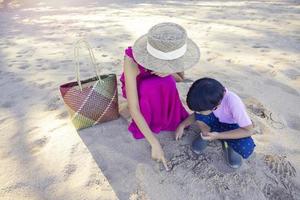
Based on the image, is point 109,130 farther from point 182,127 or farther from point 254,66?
point 254,66

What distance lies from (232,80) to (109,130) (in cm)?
129

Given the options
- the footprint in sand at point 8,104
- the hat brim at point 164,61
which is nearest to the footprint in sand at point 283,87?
the hat brim at point 164,61

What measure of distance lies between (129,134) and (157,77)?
1.36 ft

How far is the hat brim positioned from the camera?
168 cm

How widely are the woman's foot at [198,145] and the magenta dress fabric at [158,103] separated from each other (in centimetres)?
19

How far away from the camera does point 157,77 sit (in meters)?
1.93

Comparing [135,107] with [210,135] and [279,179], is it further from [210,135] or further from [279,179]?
[279,179]

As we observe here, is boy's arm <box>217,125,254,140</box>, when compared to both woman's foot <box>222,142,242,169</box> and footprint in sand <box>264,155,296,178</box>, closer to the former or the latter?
woman's foot <box>222,142,242,169</box>

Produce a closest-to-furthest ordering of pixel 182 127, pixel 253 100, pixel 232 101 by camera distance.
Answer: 1. pixel 232 101
2. pixel 182 127
3. pixel 253 100

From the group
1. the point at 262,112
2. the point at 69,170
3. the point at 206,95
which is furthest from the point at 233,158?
the point at 69,170

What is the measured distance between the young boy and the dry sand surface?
0.08 meters

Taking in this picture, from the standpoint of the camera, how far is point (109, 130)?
214cm

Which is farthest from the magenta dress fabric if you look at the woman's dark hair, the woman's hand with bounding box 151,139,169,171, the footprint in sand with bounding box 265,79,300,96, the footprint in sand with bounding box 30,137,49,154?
the footprint in sand with bounding box 265,79,300,96

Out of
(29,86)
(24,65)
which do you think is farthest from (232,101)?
(24,65)
